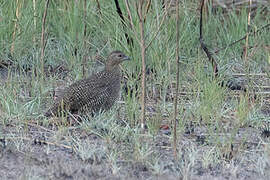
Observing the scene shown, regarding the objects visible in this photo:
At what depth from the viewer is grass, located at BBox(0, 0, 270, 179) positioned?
4.62m

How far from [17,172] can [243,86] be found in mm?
3273

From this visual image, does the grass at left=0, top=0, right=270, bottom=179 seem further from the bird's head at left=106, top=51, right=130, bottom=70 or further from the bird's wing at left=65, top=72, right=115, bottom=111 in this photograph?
the bird's head at left=106, top=51, right=130, bottom=70

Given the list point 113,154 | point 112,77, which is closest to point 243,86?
point 112,77

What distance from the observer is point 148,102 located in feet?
21.3

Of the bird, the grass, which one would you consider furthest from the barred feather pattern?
the grass

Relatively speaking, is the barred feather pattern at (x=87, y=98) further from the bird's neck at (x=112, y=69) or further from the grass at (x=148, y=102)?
the bird's neck at (x=112, y=69)

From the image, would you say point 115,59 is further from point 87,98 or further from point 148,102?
point 87,98

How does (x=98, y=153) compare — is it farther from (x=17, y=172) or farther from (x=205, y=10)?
(x=205, y=10)

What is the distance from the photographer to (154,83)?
22.1ft

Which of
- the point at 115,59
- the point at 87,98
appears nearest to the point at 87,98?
the point at 87,98

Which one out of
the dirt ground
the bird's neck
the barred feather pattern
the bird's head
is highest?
the bird's head

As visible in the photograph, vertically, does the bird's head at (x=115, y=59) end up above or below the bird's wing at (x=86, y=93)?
above

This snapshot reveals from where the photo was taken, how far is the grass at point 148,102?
4.62m

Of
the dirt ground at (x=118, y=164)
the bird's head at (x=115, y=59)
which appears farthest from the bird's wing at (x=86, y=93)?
the dirt ground at (x=118, y=164)
